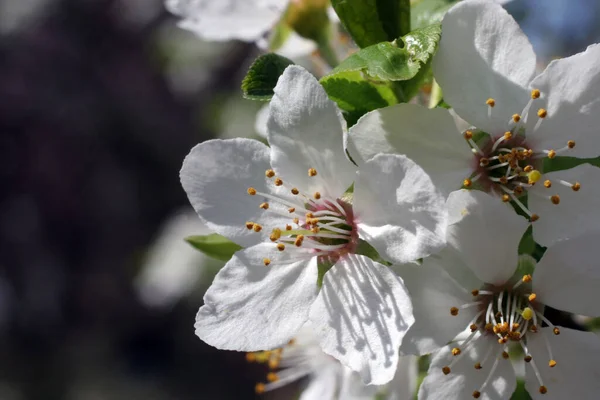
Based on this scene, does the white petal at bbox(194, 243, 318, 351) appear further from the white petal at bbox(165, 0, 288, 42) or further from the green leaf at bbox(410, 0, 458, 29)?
the white petal at bbox(165, 0, 288, 42)

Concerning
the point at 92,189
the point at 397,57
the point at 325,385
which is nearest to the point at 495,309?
the point at 397,57

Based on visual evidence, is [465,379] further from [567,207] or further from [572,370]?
[567,207]

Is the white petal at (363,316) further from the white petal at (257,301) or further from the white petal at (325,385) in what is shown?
the white petal at (325,385)

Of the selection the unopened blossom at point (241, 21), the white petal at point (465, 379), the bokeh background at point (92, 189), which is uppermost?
the unopened blossom at point (241, 21)

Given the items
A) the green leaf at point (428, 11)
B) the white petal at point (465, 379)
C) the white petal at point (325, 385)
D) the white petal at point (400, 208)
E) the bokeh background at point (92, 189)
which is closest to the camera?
the white petal at point (400, 208)

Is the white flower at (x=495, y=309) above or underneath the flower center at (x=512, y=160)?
underneath

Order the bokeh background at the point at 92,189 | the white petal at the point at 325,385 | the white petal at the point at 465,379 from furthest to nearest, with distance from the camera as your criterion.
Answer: the bokeh background at the point at 92,189 → the white petal at the point at 325,385 → the white petal at the point at 465,379

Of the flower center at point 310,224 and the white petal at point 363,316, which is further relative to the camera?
the flower center at point 310,224

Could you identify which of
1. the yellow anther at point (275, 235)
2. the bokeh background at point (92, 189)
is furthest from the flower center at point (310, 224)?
the bokeh background at point (92, 189)

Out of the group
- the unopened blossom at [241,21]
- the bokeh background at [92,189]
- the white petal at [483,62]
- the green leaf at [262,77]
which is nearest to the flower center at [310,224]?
the green leaf at [262,77]
